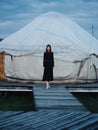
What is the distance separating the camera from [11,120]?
6383 mm

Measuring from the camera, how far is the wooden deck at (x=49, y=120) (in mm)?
5914

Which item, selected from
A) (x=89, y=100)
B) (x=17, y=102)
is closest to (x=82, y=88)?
(x=89, y=100)

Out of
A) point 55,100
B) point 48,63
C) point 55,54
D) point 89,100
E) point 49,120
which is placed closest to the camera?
point 49,120

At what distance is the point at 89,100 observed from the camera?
11.7 m

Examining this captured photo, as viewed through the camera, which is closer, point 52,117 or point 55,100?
point 52,117

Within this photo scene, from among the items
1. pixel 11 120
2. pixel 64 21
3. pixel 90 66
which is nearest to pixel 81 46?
pixel 90 66

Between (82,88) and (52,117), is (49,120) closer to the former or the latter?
(52,117)

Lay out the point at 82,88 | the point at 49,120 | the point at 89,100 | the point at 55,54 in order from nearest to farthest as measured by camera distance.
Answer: the point at 49,120 < the point at 82,88 < the point at 89,100 < the point at 55,54

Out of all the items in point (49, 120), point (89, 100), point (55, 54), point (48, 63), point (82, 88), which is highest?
point (55, 54)

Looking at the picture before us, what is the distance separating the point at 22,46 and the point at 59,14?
233cm

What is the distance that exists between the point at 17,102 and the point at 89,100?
2091mm

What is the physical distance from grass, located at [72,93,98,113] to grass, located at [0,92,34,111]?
56.2 inches

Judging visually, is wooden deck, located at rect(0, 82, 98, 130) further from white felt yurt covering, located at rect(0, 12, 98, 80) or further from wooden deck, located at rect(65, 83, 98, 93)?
white felt yurt covering, located at rect(0, 12, 98, 80)

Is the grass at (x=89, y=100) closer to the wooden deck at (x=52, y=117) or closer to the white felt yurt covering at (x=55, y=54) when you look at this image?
the white felt yurt covering at (x=55, y=54)
